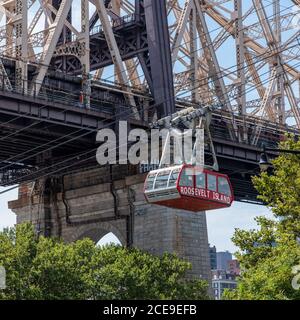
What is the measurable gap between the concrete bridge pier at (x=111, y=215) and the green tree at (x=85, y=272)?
359 cm

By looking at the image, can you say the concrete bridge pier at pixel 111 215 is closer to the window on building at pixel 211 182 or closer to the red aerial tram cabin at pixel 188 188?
the red aerial tram cabin at pixel 188 188

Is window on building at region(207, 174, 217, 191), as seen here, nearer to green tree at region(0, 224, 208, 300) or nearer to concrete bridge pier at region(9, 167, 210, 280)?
green tree at region(0, 224, 208, 300)

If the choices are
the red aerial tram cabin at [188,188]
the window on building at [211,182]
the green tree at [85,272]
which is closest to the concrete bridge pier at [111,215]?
the green tree at [85,272]

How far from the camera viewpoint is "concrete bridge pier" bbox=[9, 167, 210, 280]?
67500 millimetres

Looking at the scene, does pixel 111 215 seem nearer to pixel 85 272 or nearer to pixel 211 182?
pixel 85 272

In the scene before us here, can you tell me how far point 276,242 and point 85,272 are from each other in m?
21.0

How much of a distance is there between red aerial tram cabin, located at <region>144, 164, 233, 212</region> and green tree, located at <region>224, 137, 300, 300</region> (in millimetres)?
5452

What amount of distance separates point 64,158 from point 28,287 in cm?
2640

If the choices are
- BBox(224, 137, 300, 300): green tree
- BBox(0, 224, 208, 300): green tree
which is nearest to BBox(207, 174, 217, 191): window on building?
BBox(224, 137, 300, 300): green tree

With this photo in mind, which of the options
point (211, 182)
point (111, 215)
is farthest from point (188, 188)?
point (111, 215)

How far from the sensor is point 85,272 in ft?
191

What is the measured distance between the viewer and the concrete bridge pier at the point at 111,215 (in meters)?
67.5

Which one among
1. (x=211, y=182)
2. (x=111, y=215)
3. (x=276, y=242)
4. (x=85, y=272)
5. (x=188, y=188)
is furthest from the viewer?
(x=111, y=215)

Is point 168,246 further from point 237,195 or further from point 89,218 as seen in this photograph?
point 237,195
